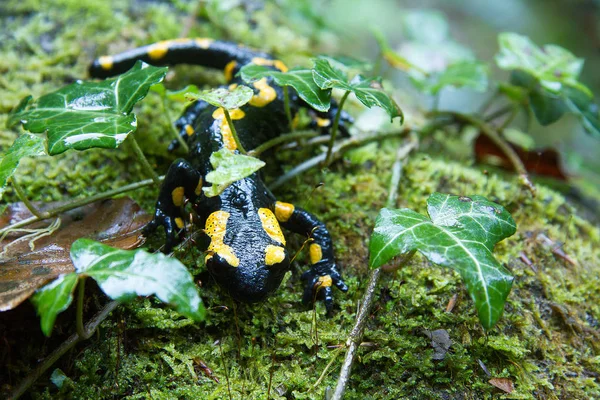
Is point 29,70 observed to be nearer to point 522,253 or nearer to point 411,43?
point 411,43

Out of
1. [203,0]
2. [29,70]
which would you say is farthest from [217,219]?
[203,0]

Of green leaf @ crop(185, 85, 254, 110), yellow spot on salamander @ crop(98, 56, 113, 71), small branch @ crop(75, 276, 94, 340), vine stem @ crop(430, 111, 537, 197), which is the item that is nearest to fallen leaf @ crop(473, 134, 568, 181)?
vine stem @ crop(430, 111, 537, 197)

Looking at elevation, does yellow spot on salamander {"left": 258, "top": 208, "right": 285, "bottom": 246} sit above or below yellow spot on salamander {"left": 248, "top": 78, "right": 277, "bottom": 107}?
below

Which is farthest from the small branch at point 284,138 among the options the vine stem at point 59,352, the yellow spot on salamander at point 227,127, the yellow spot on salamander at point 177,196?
the vine stem at point 59,352

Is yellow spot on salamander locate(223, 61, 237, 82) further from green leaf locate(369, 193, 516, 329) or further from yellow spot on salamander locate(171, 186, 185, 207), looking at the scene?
green leaf locate(369, 193, 516, 329)

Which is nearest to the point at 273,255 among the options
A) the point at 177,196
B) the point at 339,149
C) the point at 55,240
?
the point at 177,196

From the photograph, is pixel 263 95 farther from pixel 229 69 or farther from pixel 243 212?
pixel 243 212
